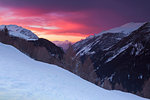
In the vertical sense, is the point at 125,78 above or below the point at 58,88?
below

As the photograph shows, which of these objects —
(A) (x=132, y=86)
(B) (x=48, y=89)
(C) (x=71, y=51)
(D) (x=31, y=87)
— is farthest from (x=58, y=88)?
(A) (x=132, y=86)

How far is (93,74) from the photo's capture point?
84.8 meters

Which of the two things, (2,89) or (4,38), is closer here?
(2,89)

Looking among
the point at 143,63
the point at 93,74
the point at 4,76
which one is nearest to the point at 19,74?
the point at 4,76

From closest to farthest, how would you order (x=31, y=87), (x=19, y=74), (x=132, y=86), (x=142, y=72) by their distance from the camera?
(x=31, y=87), (x=19, y=74), (x=132, y=86), (x=142, y=72)

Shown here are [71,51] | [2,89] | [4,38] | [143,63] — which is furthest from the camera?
[143,63]

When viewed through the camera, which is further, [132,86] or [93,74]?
[132,86]

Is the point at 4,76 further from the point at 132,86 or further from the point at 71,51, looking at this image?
the point at 132,86

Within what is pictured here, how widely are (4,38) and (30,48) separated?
51.1 ft

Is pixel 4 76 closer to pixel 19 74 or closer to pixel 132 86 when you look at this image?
pixel 19 74

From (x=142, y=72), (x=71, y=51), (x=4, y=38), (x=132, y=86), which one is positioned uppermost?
(x=4, y=38)

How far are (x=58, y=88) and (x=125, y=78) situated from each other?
16808cm

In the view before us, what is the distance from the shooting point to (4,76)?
10445mm

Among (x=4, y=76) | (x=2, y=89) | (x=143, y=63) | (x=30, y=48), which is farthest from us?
(x=143, y=63)
